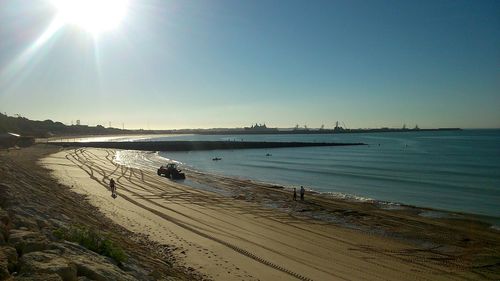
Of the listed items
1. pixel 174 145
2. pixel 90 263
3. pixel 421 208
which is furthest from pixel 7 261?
pixel 174 145

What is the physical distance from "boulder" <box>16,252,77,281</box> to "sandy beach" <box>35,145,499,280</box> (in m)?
5.65

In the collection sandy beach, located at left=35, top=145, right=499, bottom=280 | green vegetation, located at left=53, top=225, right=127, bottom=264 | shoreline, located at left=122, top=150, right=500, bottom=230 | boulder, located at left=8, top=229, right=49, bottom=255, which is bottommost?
shoreline, located at left=122, top=150, right=500, bottom=230

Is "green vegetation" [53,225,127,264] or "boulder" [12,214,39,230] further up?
"boulder" [12,214,39,230]

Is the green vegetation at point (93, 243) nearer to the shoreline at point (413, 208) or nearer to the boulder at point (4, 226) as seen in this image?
the boulder at point (4, 226)

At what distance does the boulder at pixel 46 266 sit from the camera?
227 inches

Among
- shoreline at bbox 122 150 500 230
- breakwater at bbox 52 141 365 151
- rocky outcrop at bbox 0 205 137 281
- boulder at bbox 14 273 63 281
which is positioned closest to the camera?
boulder at bbox 14 273 63 281

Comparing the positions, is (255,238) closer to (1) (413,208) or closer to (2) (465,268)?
(2) (465,268)

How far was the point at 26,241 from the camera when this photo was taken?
273 inches

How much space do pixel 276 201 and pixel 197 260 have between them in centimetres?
1658

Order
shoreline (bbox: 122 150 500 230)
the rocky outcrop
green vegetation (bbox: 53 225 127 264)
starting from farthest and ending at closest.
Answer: shoreline (bbox: 122 150 500 230) < green vegetation (bbox: 53 225 127 264) < the rocky outcrop

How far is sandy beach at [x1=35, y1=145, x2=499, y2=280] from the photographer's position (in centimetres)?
1316

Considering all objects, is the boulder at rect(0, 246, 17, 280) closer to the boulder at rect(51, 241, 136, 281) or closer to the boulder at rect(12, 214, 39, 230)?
the boulder at rect(51, 241, 136, 281)

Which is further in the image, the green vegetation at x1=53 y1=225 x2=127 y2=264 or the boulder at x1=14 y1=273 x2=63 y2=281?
the green vegetation at x1=53 y1=225 x2=127 y2=264

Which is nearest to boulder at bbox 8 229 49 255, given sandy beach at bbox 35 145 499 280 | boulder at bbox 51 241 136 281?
boulder at bbox 51 241 136 281
